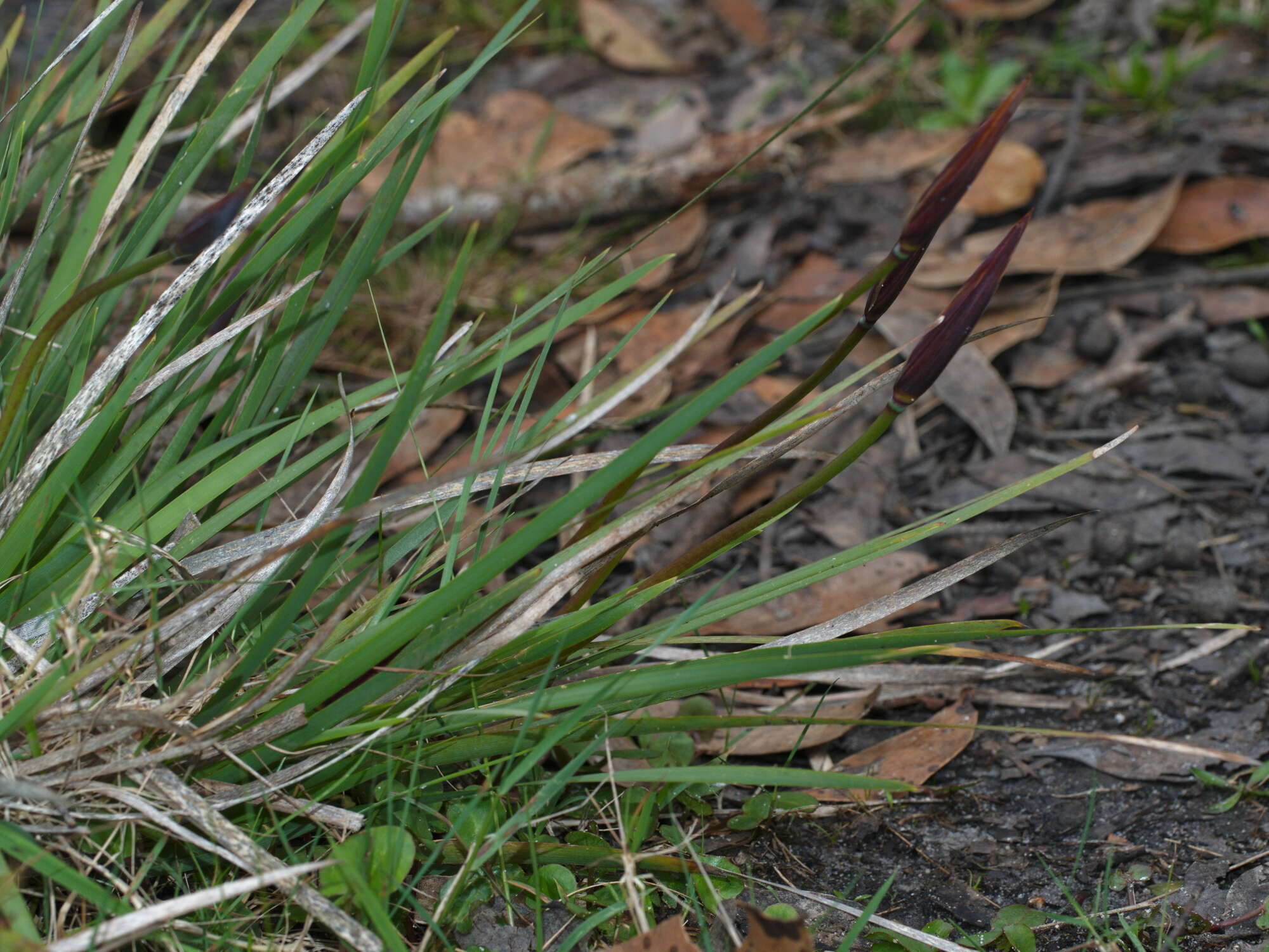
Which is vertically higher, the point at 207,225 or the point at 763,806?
the point at 207,225

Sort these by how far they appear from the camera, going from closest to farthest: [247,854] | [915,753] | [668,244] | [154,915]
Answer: [154,915] → [247,854] → [915,753] → [668,244]

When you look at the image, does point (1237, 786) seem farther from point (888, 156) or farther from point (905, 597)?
point (888, 156)

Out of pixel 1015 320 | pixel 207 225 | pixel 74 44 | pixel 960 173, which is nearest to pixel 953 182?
pixel 960 173

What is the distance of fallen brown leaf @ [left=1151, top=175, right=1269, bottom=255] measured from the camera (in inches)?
94.9

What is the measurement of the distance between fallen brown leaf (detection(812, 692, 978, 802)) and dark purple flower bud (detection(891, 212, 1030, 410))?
58 cm

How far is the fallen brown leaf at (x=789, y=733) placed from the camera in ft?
5.01

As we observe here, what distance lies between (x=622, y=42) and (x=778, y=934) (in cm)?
290

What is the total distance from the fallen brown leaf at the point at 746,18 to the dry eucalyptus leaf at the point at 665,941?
3021 mm

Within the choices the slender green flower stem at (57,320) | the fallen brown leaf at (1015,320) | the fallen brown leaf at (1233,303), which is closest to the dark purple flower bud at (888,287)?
the slender green flower stem at (57,320)

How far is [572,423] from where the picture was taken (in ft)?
3.76

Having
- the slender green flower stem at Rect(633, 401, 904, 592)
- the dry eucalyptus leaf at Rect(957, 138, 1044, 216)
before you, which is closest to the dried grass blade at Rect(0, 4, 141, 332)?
the slender green flower stem at Rect(633, 401, 904, 592)

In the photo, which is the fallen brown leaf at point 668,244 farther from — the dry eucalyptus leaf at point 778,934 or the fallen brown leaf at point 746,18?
the dry eucalyptus leaf at point 778,934

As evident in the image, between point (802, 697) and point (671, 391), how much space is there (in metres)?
0.85

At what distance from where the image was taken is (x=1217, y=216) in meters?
2.44
